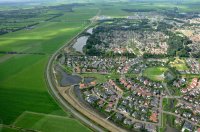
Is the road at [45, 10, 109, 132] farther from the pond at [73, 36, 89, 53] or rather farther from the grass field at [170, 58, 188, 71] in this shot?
the grass field at [170, 58, 188, 71]

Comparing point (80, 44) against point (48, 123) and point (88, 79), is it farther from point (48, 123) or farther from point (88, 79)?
point (48, 123)

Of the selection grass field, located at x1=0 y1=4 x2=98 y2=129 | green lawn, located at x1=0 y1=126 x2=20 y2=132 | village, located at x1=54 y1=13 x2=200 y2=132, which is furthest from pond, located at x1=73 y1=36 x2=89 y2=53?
green lawn, located at x1=0 y1=126 x2=20 y2=132

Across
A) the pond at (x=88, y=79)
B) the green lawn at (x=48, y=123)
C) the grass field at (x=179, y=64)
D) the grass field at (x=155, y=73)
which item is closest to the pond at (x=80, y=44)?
the pond at (x=88, y=79)

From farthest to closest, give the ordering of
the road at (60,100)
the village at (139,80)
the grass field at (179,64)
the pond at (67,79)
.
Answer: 1. the grass field at (179,64)
2. the pond at (67,79)
3. the village at (139,80)
4. the road at (60,100)

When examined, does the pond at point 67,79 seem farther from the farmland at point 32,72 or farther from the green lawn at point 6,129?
the green lawn at point 6,129

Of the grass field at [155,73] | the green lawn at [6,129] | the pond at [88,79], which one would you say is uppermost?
the grass field at [155,73]

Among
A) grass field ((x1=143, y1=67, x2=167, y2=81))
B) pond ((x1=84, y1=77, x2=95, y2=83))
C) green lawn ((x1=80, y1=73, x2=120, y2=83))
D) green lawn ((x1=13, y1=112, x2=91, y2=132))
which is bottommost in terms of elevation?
green lawn ((x1=13, y1=112, x2=91, y2=132))

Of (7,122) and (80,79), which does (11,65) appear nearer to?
(80,79)
